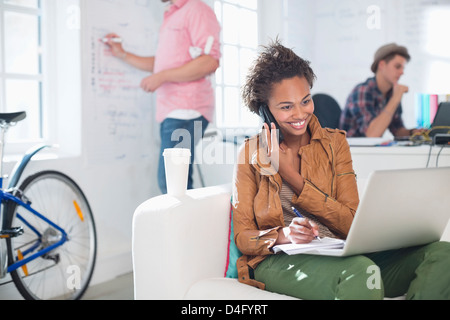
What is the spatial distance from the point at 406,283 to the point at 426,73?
13.0 feet

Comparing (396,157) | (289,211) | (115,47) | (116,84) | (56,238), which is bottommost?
(56,238)

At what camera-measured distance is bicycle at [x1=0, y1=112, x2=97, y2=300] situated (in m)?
2.32

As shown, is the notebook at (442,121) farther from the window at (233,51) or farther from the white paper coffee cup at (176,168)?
the window at (233,51)

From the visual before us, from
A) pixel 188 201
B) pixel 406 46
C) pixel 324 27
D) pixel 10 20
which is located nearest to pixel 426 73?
pixel 406 46

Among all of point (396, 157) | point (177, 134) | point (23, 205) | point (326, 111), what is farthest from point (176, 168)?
point (326, 111)

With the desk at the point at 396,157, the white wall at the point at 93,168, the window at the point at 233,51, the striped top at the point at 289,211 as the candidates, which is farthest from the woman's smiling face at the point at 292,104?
the window at the point at 233,51

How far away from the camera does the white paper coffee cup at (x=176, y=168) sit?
1.51 meters

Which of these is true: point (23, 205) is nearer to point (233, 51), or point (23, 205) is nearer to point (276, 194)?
point (276, 194)

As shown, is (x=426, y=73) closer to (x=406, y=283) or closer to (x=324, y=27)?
(x=324, y=27)

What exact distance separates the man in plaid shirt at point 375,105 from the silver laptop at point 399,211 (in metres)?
2.18

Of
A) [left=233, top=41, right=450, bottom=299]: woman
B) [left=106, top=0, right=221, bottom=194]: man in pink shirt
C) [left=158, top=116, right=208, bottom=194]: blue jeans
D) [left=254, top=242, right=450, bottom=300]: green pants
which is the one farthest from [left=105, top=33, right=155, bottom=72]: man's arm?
[left=254, top=242, right=450, bottom=300]: green pants

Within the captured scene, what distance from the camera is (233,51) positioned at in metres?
4.09

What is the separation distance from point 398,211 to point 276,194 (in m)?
0.37

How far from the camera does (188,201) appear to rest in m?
1.50
